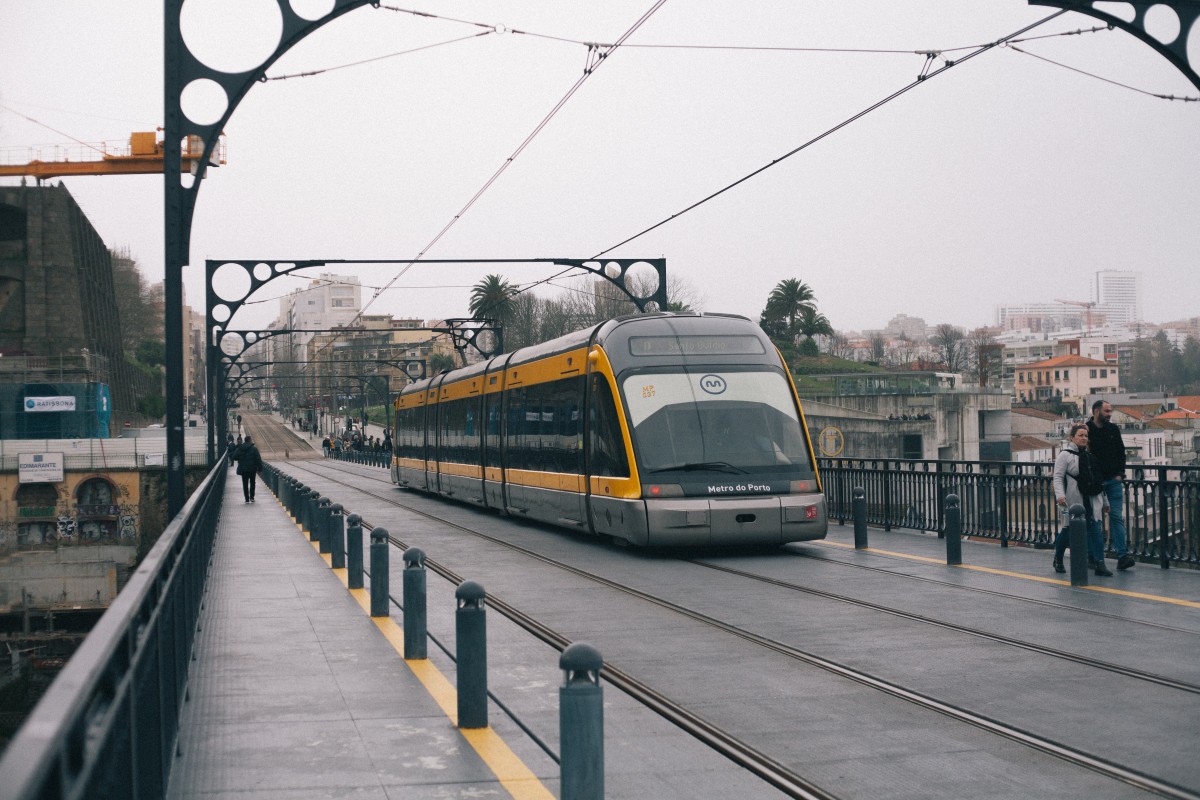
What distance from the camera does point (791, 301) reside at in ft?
381

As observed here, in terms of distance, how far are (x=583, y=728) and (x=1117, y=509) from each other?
423 inches

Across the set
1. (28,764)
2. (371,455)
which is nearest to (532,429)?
(28,764)

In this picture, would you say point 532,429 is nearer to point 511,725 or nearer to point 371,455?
point 511,725

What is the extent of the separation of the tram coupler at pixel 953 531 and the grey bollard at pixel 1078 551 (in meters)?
1.88

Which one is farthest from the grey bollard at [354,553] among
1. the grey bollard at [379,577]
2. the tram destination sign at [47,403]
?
the tram destination sign at [47,403]

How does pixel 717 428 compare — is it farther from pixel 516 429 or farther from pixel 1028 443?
pixel 1028 443

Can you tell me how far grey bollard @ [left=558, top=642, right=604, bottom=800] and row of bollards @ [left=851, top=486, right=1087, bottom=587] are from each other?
915cm

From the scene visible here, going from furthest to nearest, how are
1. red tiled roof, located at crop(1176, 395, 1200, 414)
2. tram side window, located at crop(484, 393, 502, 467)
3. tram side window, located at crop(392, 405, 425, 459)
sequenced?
red tiled roof, located at crop(1176, 395, 1200, 414)
tram side window, located at crop(392, 405, 425, 459)
tram side window, located at crop(484, 393, 502, 467)

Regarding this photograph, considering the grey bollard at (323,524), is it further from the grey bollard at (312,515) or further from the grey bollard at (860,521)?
the grey bollard at (860,521)

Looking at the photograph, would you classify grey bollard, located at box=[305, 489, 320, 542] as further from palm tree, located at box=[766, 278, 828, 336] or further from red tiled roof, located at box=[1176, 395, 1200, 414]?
palm tree, located at box=[766, 278, 828, 336]

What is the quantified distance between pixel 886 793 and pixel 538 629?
5358 millimetres

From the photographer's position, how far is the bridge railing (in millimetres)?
2627

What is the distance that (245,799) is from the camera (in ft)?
19.0

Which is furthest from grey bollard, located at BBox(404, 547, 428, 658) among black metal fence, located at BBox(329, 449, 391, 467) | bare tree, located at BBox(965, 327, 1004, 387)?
bare tree, located at BBox(965, 327, 1004, 387)
